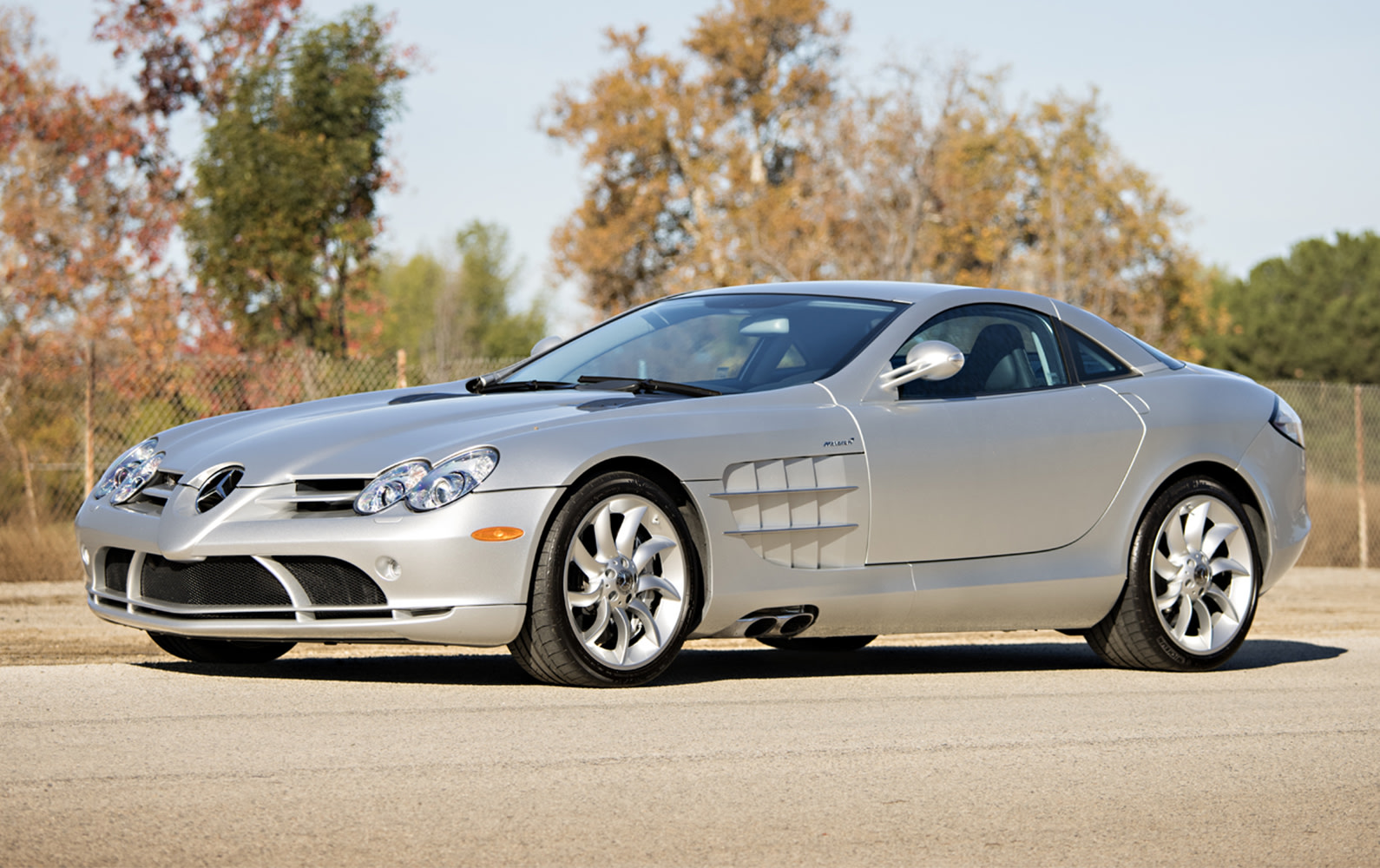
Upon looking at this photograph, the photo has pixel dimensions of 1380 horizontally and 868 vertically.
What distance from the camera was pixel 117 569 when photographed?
640 centimetres

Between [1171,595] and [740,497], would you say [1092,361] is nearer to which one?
[1171,595]

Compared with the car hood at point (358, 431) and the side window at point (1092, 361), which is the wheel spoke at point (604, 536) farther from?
the side window at point (1092, 361)

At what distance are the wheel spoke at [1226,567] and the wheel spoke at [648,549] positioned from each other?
9.05 feet

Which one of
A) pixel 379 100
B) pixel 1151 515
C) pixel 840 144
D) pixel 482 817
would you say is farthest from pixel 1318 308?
pixel 482 817

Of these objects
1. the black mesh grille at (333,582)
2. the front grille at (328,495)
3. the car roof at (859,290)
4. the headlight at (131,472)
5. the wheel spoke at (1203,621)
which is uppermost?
the car roof at (859,290)

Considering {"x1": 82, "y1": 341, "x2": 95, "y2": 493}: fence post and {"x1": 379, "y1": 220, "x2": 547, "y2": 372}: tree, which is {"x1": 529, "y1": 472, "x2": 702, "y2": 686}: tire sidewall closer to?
{"x1": 82, "y1": 341, "x2": 95, "y2": 493}: fence post

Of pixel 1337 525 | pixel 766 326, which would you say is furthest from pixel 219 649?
pixel 1337 525

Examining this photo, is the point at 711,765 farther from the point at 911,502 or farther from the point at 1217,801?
the point at 911,502

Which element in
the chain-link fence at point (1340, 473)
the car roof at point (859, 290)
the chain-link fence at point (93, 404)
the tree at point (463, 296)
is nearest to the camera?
the car roof at point (859, 290)

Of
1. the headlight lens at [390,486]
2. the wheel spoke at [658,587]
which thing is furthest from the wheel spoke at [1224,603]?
the headlight lens at [390,486]

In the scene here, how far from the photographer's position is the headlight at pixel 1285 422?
8039mm

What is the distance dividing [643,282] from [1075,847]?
43.1 meters

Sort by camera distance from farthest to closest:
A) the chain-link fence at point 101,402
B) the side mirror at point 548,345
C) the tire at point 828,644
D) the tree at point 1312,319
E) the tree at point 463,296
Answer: the tree at point 463,296
the tree at point 1312,319
the chain-link fence at point 101,402
the tire at point 828,644
the side mirror at point 548,345

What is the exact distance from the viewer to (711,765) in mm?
4941
